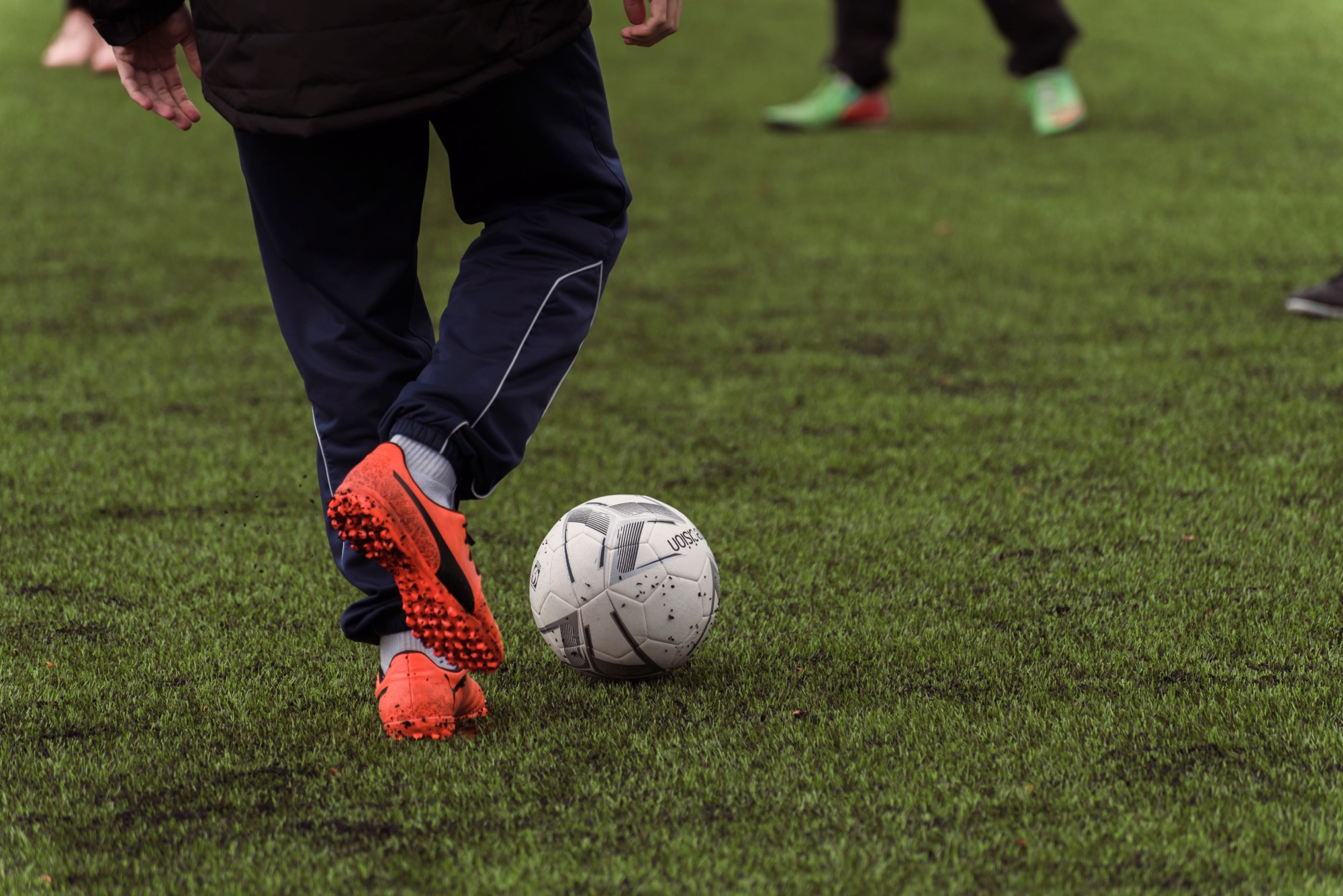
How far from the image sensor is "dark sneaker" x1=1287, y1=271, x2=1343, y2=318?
4.87m

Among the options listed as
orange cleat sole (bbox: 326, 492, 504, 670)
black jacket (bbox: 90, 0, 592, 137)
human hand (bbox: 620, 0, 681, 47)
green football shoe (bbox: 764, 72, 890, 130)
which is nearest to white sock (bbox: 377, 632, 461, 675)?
orange cleat sole (bbox: 326, 492, 504, 670)

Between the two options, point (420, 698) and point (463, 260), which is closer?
point (463, 260)

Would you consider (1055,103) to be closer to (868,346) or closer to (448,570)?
(868,346)

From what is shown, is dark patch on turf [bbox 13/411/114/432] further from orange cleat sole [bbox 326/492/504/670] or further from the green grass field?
orange cleat sole [bbox 326/492/504/670]

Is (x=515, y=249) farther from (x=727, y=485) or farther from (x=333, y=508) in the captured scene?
(x=727, y=485)

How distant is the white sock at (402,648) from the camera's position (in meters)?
2.32

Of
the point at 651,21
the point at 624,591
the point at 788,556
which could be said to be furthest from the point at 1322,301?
the point at 651,21

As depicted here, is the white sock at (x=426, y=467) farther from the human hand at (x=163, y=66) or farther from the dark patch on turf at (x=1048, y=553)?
the dark patch on turf at (x=1048, y=553)

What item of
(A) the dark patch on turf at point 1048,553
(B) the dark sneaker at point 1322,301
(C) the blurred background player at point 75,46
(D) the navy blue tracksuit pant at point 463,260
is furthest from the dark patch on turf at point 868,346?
(C) the blurred background player at point 75,46

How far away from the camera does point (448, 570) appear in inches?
79.3

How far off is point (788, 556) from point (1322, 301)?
2.67 m

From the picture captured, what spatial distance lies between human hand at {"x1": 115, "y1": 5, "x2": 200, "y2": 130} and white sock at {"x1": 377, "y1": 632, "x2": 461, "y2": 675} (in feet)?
2.82

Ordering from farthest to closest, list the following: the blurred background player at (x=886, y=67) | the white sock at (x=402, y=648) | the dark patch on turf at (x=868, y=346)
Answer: the blurred background player at (x=886, y=67), the dark patch on turf at (x=868, y=346), the white sock at (x=402, y=648)

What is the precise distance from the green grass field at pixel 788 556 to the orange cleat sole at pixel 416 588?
0.22 metres
